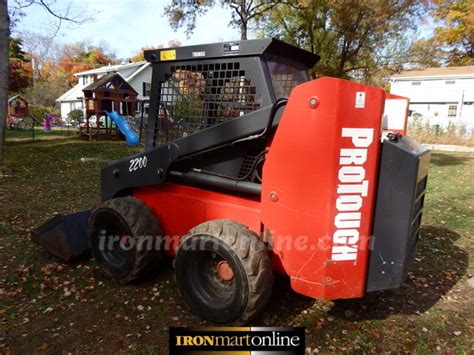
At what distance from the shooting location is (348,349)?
8.91 ft

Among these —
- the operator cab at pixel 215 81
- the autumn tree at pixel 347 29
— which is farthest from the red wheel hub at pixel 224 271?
the autumn tree at pixel 347 29

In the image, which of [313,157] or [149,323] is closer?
[313,157]

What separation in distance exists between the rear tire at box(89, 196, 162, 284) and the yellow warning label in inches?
55.3

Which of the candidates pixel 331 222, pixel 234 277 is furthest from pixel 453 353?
pixel 234 277

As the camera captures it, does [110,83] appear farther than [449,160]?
Yes

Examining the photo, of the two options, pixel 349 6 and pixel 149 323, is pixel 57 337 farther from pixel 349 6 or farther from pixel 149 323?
pixel 349 6

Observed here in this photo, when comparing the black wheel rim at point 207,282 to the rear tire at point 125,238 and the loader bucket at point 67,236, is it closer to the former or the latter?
the rear tire at point 125,238

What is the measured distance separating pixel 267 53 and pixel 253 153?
805mm

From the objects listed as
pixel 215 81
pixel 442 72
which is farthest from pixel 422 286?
pixel 442 72

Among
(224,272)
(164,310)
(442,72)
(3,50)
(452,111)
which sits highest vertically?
(442,72)

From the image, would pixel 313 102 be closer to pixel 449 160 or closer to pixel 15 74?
pixel 449 160

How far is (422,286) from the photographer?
149 inches

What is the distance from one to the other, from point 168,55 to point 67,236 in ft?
7.29

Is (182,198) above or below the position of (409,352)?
above
